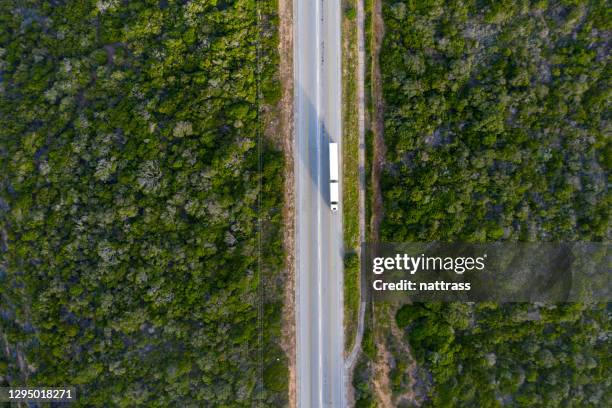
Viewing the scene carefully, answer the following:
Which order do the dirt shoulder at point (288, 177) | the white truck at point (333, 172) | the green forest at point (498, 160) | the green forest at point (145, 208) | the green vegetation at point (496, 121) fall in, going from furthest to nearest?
1. the dirt shoulder at point (288, 177)
2. the green vegetation at point (496, 121)
3. the white truck at point (333, 172)
4. the green forest at point (498, 160)
5. the green forest at point (145, 208)

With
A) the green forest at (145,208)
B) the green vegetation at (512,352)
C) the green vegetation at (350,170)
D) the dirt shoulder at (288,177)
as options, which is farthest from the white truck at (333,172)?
the green vegetation at (512,352)

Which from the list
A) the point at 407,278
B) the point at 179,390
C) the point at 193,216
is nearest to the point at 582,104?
the point at 407,278

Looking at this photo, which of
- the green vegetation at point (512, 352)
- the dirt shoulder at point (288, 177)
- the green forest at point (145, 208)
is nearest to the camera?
the green vegetation at point (512, 352)

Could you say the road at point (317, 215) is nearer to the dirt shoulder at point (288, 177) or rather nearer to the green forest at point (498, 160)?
the dirt shoulder at point (288, 177)

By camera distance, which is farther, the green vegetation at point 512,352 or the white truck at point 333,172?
the white truck at point 333,172

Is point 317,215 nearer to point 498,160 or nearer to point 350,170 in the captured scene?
point 350,170

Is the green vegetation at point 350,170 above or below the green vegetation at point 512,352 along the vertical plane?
above
